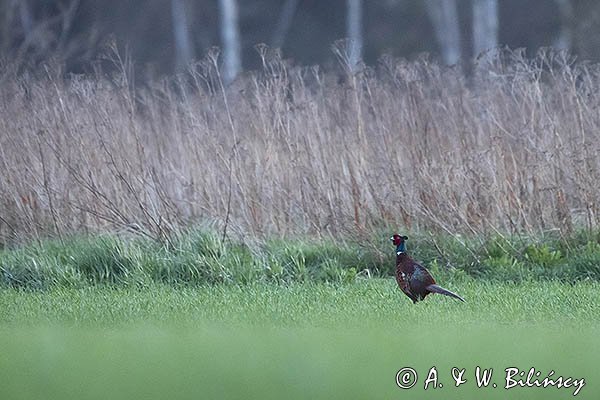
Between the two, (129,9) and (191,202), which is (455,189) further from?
(129,9)

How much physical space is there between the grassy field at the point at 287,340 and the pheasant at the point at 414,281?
0.07 metres

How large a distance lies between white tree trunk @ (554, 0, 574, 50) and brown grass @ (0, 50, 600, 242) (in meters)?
16.8

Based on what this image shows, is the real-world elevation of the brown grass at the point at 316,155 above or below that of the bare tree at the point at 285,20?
below

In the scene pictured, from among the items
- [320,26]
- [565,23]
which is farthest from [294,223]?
[320,26]

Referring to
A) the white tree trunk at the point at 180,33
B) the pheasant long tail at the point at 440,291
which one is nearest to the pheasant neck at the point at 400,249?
the pheasant long tail at the point at 440,291

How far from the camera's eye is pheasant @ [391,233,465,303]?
7.16 meters

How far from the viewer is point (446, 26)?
27.8 meters

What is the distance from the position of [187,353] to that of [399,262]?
→ 1.87 metres

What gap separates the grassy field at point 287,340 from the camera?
5680 mm

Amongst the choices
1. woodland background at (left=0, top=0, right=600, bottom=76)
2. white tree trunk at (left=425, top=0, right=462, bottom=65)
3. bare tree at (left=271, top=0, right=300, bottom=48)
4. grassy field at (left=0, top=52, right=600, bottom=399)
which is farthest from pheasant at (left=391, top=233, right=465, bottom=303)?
bare tree at (left=271, top=0, right=300, bottom=48)

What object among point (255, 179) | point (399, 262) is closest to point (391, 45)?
point (255, 179)

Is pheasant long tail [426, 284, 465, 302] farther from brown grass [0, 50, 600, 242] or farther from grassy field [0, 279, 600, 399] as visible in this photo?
brown grass [0, 50, 600, 242]

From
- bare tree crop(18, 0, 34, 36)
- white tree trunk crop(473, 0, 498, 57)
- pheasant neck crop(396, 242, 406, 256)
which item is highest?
bare tree crop(18, 0, 34, 36)

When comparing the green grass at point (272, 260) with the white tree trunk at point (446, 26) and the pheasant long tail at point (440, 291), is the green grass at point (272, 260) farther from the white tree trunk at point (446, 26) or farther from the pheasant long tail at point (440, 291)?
the white tree trunk at point (446, 26)
